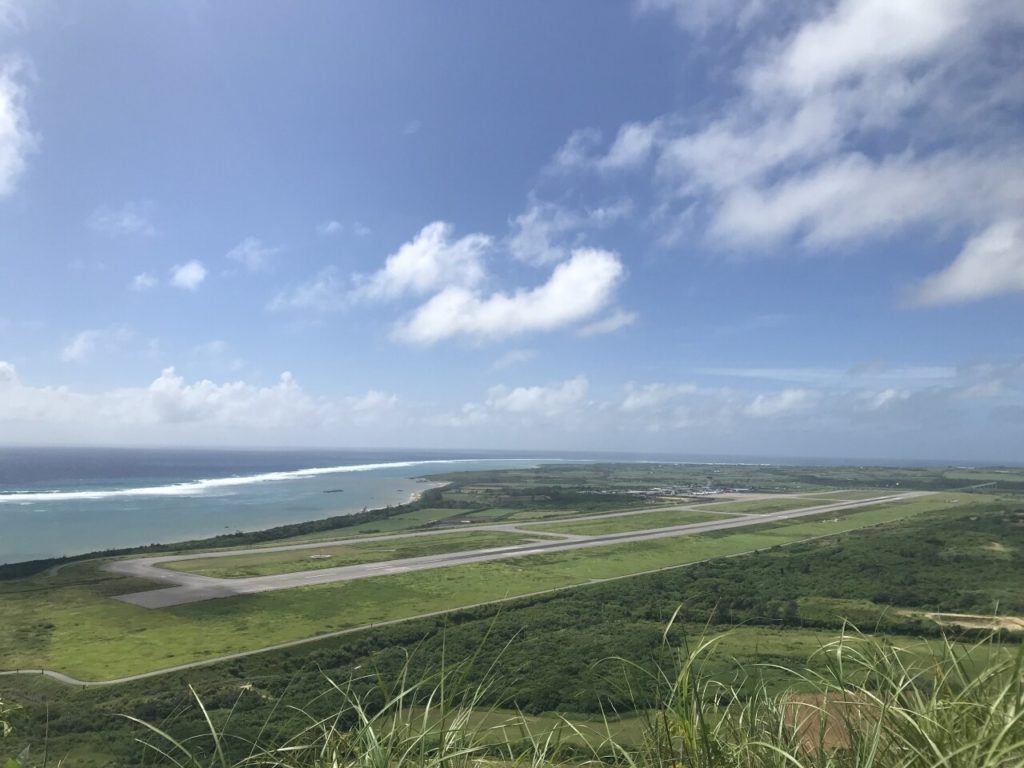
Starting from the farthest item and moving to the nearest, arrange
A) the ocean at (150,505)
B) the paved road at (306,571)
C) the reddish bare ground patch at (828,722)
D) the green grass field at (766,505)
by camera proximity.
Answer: the green grass field at (766,505) < the ocean at (150,505) < the paved road at (306,571) < the reddish bare ground patch at (828,722)

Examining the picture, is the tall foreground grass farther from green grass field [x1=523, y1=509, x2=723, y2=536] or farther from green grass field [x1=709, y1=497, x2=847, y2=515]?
green grass field [x1=709, y1=497, x2=847, y2=515]

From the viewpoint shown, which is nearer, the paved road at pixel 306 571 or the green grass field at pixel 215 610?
the green grass field at pixel 215 610

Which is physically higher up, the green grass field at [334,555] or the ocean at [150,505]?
the ocean at [150,505]

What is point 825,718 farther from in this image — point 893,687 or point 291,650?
point 291,650

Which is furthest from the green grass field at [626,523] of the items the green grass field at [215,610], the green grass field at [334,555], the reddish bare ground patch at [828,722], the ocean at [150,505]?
the reddish bare ground patch at [828,722]

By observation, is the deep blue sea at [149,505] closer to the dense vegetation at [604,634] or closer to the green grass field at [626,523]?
the green grass field at [626,523]

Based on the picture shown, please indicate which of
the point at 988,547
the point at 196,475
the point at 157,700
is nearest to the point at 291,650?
the point at 157,700

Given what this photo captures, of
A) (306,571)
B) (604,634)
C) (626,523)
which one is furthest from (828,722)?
(626,523)

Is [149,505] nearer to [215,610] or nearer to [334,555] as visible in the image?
[334,555]
